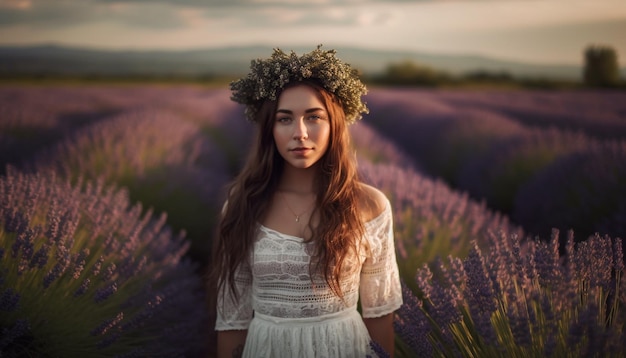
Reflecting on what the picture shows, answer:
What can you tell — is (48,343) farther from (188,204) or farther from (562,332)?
(188,204)

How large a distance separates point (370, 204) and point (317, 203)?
200 mm

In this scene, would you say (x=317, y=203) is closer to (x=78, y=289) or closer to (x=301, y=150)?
(x=301, y=150)

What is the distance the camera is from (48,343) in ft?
5.72

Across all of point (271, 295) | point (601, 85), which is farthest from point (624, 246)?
point (601, 85)

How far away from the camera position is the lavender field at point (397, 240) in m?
1.38

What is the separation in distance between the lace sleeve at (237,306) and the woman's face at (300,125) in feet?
1.62

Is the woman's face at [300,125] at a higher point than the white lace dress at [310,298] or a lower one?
higher

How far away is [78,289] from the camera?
5.48 feet

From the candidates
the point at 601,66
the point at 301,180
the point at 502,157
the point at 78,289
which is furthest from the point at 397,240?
the point at 601,66

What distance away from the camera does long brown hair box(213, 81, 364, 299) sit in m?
1.69

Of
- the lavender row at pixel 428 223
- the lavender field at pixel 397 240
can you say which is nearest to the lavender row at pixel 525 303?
the lavender field at pixel 397 240

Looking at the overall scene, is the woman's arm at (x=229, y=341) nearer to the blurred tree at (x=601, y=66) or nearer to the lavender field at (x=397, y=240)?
the lavender field at (x=397, y=240)

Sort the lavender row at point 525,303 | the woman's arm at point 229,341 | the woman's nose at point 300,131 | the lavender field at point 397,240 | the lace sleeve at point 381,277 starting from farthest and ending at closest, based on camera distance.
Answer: the woman's arm at point 229,341
the lace sleeve at point 381,277
the woman's nose at point 300,131
the lavender field at point 397,240
the lavender row at point 525,303

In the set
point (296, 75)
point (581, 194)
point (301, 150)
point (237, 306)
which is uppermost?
point (296, 75)
